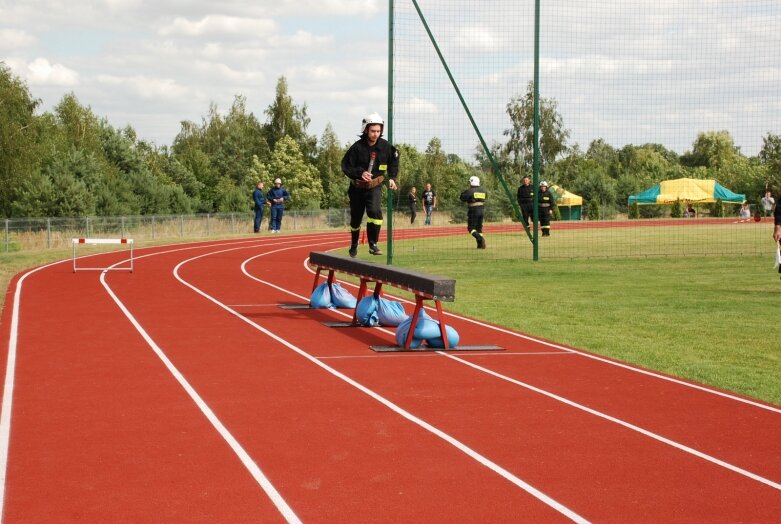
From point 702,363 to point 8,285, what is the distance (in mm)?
12918

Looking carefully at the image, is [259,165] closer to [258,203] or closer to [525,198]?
[258,203]

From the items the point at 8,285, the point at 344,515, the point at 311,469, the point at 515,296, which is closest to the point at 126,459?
the point at 311,469

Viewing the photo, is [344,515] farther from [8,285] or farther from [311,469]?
[8,285]

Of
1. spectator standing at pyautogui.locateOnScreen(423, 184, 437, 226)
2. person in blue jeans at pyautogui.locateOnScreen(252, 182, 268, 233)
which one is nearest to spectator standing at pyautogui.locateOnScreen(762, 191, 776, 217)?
spectator standing at pyautogui.locateOnScreen(423, 184, 437, 226)

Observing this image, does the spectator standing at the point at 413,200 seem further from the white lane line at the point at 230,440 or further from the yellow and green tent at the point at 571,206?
the white lane line at the point at 230,440

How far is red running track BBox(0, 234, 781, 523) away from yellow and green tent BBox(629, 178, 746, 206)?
48.5 m

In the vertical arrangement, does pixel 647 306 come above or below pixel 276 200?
below

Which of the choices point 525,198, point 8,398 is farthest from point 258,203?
point 8,398

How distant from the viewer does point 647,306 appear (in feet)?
50.5

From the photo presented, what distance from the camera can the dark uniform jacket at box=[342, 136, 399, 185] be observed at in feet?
51.8

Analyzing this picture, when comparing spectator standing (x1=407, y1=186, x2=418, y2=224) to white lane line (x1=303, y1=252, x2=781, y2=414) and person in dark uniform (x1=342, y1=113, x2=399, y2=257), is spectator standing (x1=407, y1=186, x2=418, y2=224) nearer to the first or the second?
person in dark uniform (x1=342, y1=113, x2=399, y2=257)

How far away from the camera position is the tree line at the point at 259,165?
3438cm

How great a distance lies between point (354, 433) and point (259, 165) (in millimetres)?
83201

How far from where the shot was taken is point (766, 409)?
823cm
